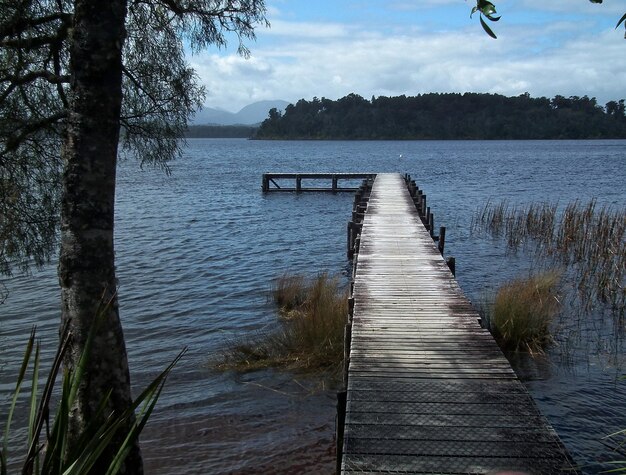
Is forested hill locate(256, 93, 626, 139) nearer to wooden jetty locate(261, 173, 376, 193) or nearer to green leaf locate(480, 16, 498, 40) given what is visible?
wooden jetty locate(261, 173, 376, 193)

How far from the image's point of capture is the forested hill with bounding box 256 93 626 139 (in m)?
158

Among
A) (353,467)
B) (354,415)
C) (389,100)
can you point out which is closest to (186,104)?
(354,415)

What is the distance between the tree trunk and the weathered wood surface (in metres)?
1.80

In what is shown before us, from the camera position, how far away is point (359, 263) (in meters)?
Answer: 11.0

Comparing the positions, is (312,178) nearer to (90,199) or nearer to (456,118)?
(90,199)

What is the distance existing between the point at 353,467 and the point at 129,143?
150 inches

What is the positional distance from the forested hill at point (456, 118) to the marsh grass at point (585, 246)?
147000 mm

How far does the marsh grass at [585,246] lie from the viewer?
12758 millimetres

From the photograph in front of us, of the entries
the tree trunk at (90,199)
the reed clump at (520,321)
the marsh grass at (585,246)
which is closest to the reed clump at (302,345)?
the reed clump at (520,321)

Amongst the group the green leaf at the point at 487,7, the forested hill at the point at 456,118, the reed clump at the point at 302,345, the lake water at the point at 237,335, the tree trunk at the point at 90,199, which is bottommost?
the lake water at the point at 237,335

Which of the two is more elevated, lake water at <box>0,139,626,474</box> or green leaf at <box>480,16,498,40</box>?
green leaf at <box>480,16,498,40</box>

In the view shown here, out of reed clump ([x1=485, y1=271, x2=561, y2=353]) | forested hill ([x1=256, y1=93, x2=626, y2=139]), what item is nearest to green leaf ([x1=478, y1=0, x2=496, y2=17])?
reed clump ([x1=485, y1=271, x2=561, y2=353])

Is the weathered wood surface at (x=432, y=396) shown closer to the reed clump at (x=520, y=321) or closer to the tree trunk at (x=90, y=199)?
the reed clump at (x=520, y=321)

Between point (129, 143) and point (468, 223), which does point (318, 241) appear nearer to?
point (468, 223)
